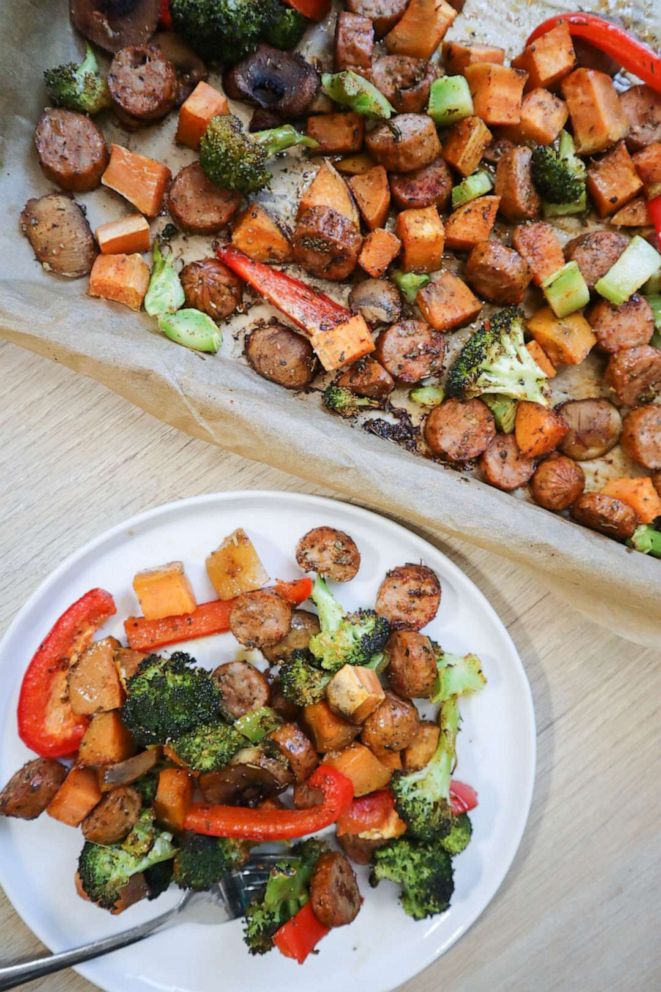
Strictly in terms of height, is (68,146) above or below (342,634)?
above

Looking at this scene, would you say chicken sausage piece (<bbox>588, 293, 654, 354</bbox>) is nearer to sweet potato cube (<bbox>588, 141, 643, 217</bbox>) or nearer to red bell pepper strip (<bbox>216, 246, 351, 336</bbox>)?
sweet potato cube (<bbox>588, 141, 643, 217</bbox>)

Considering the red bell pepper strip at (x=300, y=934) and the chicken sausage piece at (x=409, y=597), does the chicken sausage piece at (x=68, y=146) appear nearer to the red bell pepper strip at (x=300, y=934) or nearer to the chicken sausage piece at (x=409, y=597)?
the chicken sausage piece at (x=409, y=597)

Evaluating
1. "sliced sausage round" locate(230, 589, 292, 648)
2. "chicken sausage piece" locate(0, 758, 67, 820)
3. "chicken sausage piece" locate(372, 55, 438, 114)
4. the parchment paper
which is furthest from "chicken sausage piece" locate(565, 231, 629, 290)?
"chicken sausage piece" locate(0, 758, 67, 820)

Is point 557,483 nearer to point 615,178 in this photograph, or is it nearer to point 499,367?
point 499,367

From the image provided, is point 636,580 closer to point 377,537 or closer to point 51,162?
point 377,537

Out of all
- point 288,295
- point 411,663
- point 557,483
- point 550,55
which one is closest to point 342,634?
point 411,663

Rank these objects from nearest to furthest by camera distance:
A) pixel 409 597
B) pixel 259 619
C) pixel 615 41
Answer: pixel 259 619, pixel 409 597, pixel 615 41
